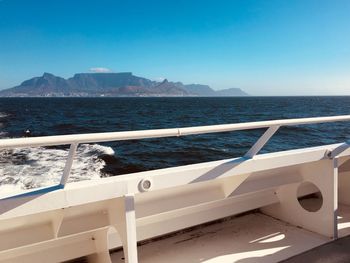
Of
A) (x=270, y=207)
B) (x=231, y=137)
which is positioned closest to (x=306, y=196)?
(x=270, y=207)

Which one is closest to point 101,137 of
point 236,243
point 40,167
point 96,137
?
point 96,137

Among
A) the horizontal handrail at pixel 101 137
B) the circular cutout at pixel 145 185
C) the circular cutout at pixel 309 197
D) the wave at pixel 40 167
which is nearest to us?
the horizontal handrail at pixel 101 137

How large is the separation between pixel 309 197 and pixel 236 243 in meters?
1.30

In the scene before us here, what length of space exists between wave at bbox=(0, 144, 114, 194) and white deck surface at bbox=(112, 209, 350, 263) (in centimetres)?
518

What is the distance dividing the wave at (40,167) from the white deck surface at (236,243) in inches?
204

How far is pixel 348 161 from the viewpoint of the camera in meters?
3.34

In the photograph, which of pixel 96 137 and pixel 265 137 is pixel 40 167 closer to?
pixel 265 137

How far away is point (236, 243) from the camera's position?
2.70m

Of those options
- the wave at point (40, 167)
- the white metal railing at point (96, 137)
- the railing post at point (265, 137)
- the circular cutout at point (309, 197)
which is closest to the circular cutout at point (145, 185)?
the white metal railing at point (96, 137)

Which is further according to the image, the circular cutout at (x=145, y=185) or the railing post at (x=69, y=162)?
the circular cutout at (x=145, y=185)

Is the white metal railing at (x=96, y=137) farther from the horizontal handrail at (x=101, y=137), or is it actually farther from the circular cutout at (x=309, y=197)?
the circular cutout at (x=309, y=197)

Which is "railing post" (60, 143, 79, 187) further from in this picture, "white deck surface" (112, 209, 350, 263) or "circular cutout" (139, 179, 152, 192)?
"white deck surface" (112, 209, 350, 263)

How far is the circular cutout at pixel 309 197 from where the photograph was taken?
3.37 meters

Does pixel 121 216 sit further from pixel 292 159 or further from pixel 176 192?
pixel 292 159
